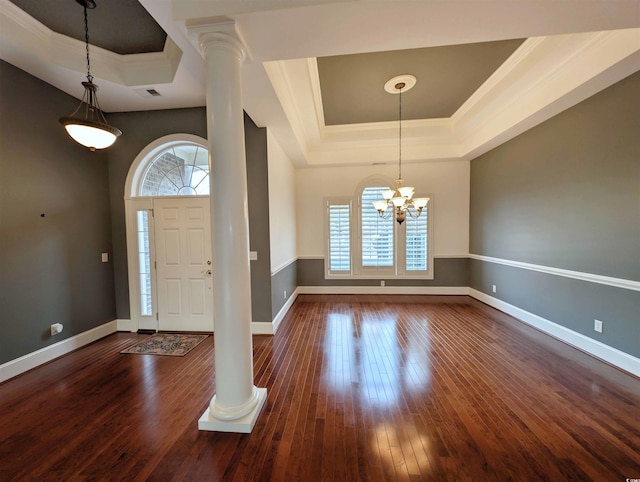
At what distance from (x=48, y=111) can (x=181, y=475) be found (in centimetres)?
408

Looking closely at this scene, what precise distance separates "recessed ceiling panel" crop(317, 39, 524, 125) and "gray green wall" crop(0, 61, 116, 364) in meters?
3.30

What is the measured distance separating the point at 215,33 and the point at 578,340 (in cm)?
493

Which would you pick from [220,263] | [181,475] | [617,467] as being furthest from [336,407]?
[617,467]

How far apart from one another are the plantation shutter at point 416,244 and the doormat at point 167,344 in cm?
426

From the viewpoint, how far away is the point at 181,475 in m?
1.52

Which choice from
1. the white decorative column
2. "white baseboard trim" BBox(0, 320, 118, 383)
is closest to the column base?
the white decorative column

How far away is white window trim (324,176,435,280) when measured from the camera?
5410 millimetres

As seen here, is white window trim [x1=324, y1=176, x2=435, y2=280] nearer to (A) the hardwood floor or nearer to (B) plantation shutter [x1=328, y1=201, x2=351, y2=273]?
(B) plantation shutter [x1=328, y1=201, x2=351, y2=273]

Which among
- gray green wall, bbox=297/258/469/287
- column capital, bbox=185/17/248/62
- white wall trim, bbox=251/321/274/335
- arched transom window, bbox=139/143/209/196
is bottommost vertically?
white wall trim, bbox=251/321/274/335

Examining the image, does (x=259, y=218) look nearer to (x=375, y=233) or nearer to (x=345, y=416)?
(x=345, y=416)

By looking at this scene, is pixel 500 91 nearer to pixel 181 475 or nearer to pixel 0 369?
pixel 181 475

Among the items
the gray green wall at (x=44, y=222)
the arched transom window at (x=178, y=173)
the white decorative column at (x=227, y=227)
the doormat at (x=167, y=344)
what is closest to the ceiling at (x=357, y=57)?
the white decorative column at (x=227, y=227)

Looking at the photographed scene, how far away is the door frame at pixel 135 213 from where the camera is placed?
142 inches

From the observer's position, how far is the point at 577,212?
9.95 feet
